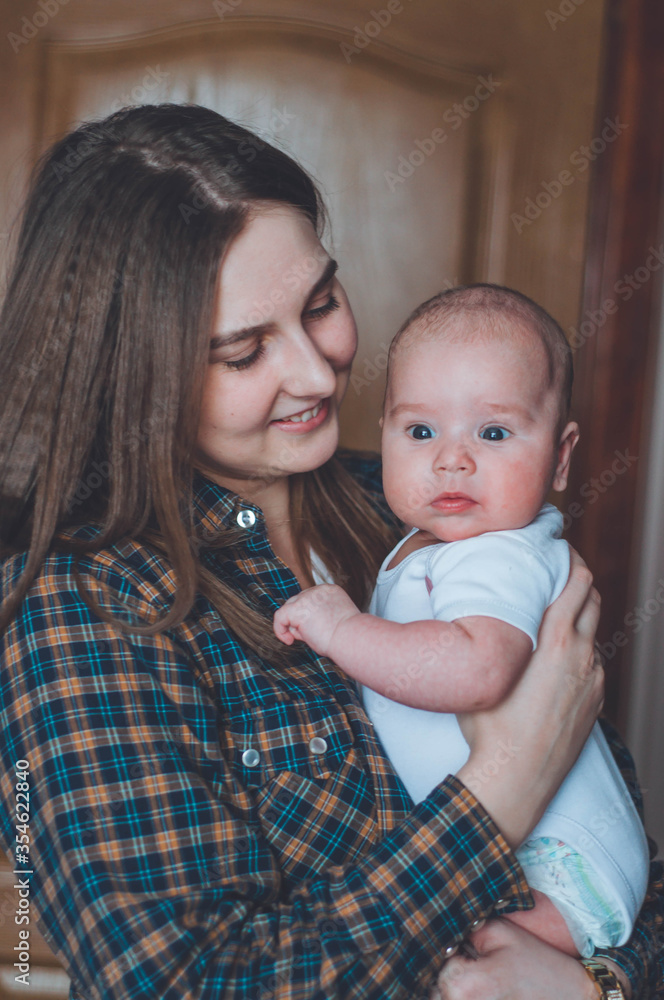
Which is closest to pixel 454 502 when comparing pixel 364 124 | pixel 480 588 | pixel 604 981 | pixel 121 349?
pixel 480 588

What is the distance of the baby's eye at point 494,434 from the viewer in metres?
1.16

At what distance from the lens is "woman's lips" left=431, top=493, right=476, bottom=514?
1.16 metres

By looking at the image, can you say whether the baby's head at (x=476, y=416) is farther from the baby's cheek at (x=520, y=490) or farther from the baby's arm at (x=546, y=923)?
the baby's arm at (x=546, y=923)

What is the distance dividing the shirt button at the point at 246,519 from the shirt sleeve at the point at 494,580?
0.93ft

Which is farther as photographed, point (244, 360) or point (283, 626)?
point (244, 360)

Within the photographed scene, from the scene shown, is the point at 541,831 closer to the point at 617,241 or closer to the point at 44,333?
the point at 44,333

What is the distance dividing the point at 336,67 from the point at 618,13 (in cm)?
70

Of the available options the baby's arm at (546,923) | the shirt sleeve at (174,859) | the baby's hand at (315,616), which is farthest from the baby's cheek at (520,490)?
the baby's arm at (546,923)

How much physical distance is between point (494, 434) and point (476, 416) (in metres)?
0.03

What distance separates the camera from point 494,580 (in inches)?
41.3

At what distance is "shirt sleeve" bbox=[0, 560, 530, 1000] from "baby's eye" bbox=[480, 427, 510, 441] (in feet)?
1.44

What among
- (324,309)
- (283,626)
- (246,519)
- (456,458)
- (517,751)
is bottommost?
(517,751)

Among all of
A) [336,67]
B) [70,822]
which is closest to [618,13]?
[336,67]

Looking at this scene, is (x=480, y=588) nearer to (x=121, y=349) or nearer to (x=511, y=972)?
(x=511, y=972)
